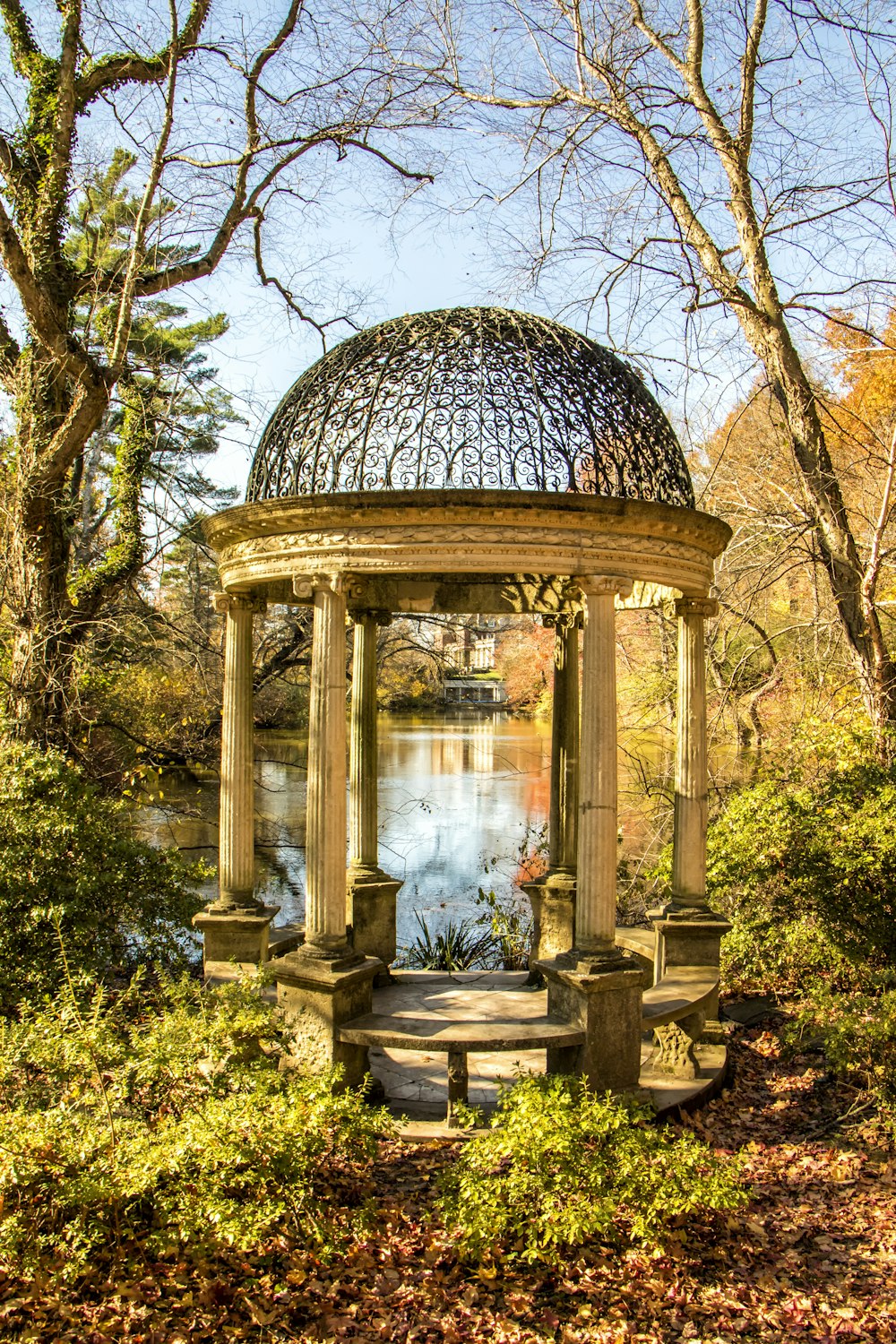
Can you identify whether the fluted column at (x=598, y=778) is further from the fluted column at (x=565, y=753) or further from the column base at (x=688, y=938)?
the fluted column at (x=565, y=753)

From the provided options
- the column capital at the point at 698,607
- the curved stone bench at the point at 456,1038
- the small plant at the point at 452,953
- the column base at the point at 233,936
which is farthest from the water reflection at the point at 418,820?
the curved stone bench at the point at 456,1038

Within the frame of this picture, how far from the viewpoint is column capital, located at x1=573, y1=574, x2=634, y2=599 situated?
8.82 meters

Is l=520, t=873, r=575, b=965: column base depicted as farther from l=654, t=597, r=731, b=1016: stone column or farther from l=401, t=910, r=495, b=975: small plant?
l=401, t=910, r=495, b=975: small plant

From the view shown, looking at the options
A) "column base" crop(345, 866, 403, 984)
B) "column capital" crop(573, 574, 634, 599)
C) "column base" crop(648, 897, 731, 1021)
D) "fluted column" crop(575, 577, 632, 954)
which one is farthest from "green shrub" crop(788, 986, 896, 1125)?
"column base" crop(345, 866, 403, 984)

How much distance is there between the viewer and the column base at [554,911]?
12.2 metres

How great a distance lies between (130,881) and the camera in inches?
411

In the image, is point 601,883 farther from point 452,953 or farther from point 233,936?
point 452,953

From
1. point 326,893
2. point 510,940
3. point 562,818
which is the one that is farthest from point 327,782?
point 510,940

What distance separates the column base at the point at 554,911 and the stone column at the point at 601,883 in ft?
10.6

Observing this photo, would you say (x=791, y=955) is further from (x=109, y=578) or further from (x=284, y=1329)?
(x=109, y=578)

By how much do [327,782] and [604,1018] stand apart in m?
3.41

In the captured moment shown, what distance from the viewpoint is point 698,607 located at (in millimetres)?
10383

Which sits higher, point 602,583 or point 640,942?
point 602,583

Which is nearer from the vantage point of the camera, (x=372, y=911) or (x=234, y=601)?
(x=234, y=601)
